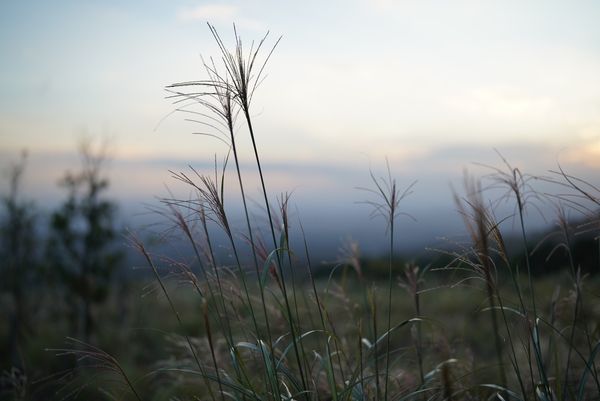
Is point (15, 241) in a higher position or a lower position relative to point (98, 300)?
higher

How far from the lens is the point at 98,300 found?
295 inches

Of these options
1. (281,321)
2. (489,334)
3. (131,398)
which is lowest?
(489,334)

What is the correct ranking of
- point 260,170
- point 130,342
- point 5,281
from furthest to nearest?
point 5,281, point 130,342, point 260,170

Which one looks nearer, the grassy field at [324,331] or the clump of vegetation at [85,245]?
the grassy field at [324,331]

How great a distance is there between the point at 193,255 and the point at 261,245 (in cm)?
43

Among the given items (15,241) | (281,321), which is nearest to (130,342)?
(15,241)

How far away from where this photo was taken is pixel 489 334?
7035 millimetres

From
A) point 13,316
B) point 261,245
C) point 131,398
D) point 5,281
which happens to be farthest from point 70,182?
point 261,245

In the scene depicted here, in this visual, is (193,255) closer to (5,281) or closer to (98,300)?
(98,300)

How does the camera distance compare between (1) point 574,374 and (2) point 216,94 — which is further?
(1) point 574,374

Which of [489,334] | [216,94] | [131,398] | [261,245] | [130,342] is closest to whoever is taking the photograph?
[216,94]

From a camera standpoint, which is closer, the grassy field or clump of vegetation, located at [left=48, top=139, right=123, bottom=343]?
the grassy field

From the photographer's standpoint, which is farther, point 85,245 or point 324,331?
point 85,245

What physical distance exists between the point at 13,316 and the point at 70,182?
217cm
